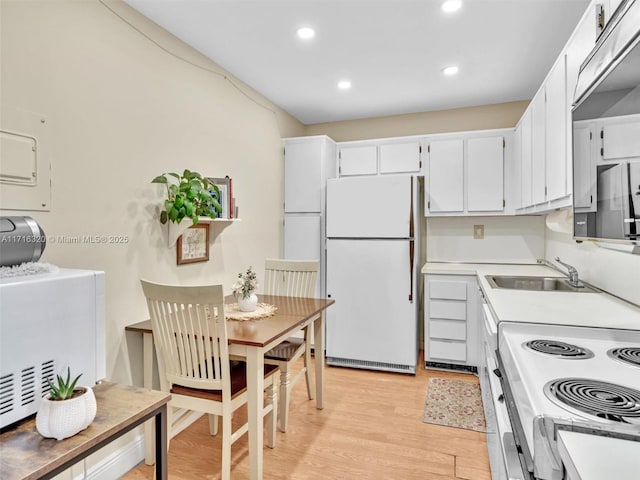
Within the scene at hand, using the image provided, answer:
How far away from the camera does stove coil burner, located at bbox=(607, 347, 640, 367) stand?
1157 mm

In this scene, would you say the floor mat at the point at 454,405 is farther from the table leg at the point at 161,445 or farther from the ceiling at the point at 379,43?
the ceiling at the point at 379,43

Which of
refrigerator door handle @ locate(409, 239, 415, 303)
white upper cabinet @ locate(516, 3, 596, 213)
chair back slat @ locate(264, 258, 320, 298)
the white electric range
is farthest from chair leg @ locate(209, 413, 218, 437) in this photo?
white upper cabinet @ locate(516, 3, 596, 213)

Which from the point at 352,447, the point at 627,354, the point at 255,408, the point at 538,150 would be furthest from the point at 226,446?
the point at 538,150

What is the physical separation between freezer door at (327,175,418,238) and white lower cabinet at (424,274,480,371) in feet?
1.90

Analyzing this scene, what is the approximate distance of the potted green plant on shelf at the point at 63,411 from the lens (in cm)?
102

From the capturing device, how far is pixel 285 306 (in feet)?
8.21

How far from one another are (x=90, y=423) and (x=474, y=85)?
11.6 feet

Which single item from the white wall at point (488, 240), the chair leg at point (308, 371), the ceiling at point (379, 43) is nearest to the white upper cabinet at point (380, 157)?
the ceiling at point (379, 43)

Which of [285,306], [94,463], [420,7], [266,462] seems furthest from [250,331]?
[420,7]

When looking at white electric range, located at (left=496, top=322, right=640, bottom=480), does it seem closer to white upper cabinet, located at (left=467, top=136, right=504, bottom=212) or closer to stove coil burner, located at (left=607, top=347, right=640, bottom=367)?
stove coil burner, located at (left=607, top=347, right=640, bottom=367)

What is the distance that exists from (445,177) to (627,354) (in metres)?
2.67

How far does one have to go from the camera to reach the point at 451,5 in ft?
6.97

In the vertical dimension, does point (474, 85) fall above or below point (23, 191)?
above

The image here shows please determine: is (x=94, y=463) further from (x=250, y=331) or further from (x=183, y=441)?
(x=250, y=331)
